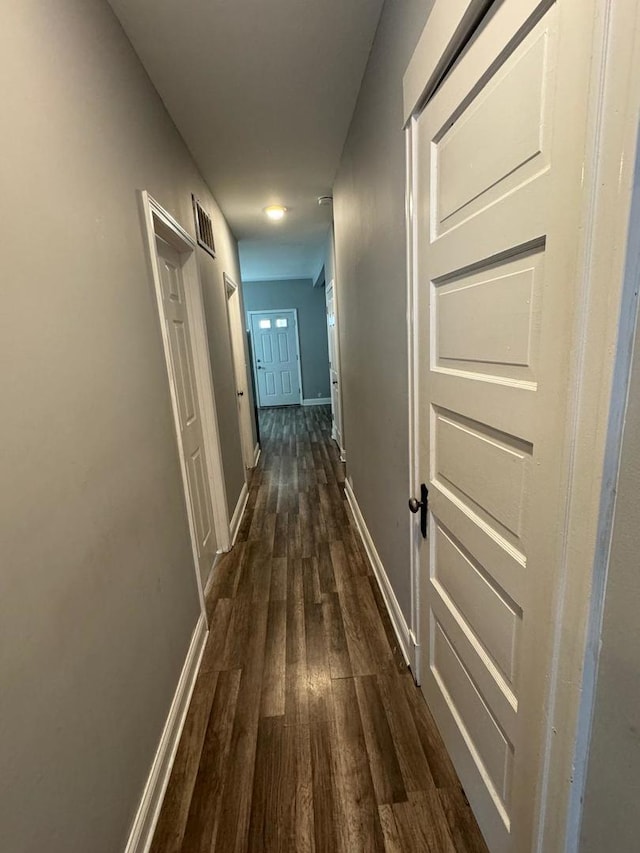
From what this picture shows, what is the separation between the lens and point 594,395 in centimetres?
55

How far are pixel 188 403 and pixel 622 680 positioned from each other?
2.17m

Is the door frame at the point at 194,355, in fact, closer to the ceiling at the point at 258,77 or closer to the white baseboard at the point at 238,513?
the white baseboard at the point at 238,513

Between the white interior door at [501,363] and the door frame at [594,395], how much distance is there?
0.09 feet

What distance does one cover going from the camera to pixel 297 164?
2.71 metres

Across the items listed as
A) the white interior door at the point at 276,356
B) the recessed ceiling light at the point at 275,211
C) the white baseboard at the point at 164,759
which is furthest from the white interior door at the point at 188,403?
the white interior door at the point at 276,356

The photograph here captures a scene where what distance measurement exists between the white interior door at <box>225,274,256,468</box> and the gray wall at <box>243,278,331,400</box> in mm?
3459

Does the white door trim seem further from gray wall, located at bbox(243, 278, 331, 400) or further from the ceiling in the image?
gray wall, located at bbox(243, 278, 331, 400)

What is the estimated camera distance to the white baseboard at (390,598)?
165cm

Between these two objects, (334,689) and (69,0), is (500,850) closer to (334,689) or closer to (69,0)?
(334,689)

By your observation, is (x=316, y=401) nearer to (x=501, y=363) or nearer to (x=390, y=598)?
(x=390, y=598)

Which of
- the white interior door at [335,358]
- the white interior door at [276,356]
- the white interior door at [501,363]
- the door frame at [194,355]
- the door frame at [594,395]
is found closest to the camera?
the door frame at [594,395]

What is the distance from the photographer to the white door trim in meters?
3.94

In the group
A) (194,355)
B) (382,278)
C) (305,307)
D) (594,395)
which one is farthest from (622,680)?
(305,307)

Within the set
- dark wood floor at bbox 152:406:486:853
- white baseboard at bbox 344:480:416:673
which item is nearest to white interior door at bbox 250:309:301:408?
white baseboard at bbox 344:480:416:673
